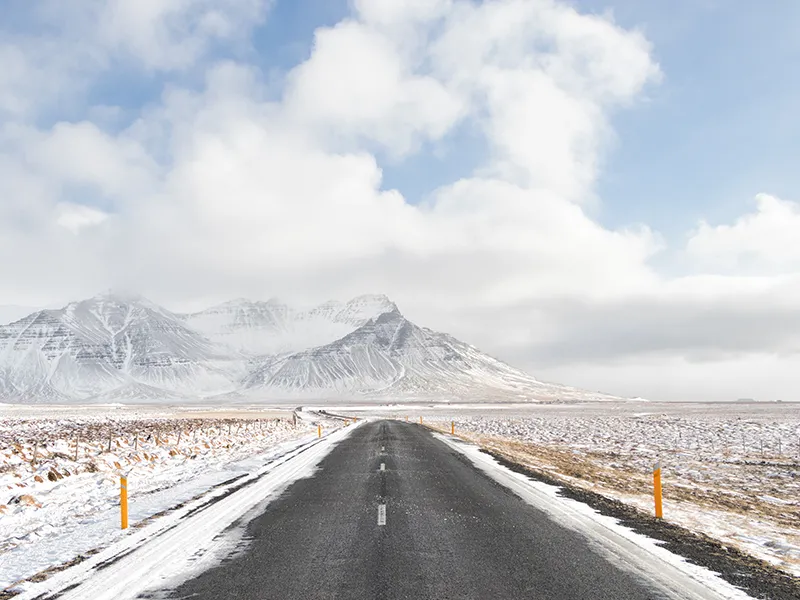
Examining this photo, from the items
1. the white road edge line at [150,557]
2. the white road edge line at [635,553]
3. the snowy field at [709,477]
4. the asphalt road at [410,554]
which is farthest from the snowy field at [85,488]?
the snowy field at [709,477]

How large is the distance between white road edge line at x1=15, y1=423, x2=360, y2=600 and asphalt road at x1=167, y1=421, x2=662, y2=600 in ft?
1.91

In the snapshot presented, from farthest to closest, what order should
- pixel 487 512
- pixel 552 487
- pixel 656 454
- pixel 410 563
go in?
pixel 656 454, pixel 552 487, pixel 487 512, pixel 410 563

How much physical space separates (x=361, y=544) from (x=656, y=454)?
26.9 metres

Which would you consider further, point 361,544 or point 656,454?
point 656,454

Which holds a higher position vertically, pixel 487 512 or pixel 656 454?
pixel 487 512

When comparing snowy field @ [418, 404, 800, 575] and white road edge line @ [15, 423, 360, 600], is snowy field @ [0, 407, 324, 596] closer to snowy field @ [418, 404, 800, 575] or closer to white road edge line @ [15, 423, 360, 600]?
white road edge line @ [15, 423, 360, 600]

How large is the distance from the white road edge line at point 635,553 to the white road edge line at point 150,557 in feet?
19.9

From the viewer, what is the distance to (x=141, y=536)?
9.99 meters

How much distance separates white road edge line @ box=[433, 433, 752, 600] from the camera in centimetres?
702

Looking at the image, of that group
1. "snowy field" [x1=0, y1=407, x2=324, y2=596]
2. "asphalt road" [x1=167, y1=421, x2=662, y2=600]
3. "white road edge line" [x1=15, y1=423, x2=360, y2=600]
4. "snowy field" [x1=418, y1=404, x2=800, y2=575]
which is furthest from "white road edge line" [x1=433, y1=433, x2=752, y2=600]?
"snowy field" [x1=0, y1=407, x2=324, y2=596]

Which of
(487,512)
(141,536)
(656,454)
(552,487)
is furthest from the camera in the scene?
(656,454)

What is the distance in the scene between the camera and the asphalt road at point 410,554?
6965 mm

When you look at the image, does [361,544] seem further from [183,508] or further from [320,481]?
[320,481]

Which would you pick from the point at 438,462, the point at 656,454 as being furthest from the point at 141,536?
the point at 656,454
